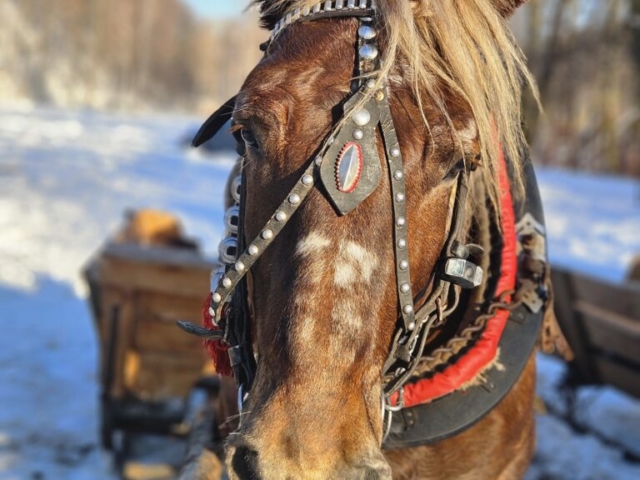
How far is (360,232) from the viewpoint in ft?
3.83

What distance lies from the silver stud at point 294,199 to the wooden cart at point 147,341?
86.6 inches

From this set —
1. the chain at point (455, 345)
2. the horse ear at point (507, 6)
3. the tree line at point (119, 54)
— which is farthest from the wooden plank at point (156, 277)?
the tree line at point (119, 54)

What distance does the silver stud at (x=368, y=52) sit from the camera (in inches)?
49.8

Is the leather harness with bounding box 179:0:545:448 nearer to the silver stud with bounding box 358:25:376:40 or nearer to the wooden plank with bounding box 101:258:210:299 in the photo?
the silver stud with bounding box 358:25:376:40

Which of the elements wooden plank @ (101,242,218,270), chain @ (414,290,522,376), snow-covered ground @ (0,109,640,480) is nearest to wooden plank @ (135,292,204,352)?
wooden plank @ (101,242,218,270)

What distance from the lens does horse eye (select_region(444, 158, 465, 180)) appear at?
1312 mm

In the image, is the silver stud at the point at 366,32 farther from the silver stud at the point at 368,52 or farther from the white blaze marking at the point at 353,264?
the white blaze marking at the point at 353,264

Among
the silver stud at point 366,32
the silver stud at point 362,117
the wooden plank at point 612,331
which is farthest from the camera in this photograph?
the wooden plank at point 612,331

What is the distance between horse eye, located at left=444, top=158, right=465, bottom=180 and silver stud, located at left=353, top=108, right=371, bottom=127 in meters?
0.23

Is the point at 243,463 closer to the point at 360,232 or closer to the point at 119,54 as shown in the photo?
the point at 360,232

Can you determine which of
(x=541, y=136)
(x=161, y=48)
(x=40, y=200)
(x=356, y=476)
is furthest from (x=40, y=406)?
(x=161, y=48)

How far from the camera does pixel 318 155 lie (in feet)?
3.86

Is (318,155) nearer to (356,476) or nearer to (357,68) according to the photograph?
(357,68)

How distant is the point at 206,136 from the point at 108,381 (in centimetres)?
228
